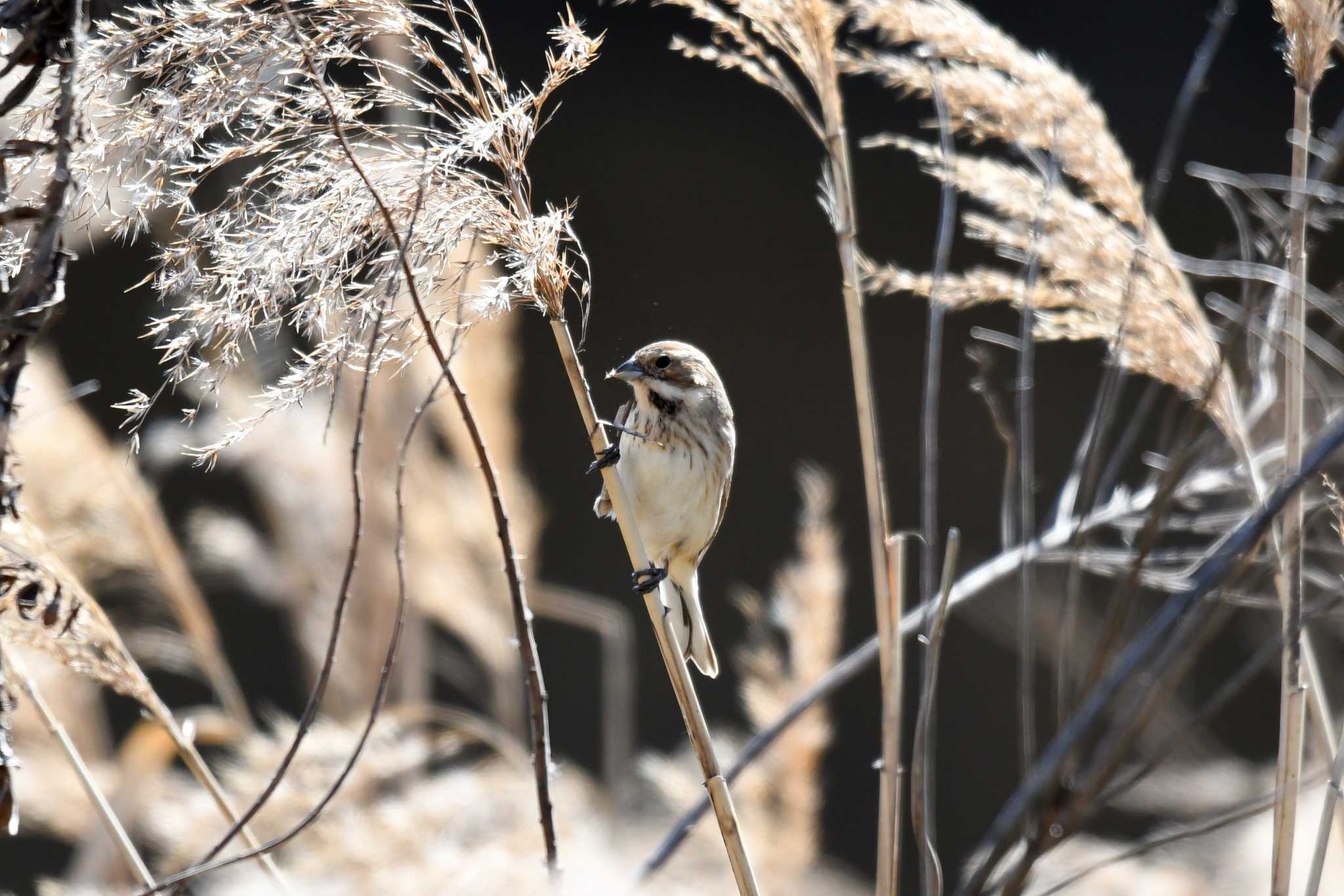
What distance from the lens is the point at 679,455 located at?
83.4 inches

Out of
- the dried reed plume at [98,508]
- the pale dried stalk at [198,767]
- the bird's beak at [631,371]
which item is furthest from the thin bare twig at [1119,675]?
the dried reed plume at [98,508]

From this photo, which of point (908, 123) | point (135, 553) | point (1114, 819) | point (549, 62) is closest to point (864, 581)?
point (1114, 819)

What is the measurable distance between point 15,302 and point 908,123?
4.30m

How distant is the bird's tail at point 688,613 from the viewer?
2139 mm

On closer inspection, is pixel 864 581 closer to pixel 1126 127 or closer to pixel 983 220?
pixel 1126 127

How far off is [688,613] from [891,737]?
3.81 feet

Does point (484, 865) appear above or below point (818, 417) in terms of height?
above

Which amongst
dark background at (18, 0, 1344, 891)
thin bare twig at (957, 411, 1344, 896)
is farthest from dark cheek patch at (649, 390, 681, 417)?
dark background at (18, 0, 1344, 891)

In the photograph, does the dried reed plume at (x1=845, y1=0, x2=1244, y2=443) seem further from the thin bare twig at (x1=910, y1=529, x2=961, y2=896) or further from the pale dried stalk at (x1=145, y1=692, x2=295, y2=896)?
the pale dried stalk at (x1=145, y1=692, x2=295, y2=896)

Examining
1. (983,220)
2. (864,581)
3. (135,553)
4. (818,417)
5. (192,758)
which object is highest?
(983,220)

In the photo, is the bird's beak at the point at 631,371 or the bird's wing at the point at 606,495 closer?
the bird's beak at the point at 631,371

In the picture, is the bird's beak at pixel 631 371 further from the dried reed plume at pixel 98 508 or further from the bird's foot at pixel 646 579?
the dried reed plume at pixel 98 508

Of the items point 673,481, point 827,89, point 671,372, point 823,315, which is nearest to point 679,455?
point 673,481

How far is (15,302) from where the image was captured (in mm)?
789
